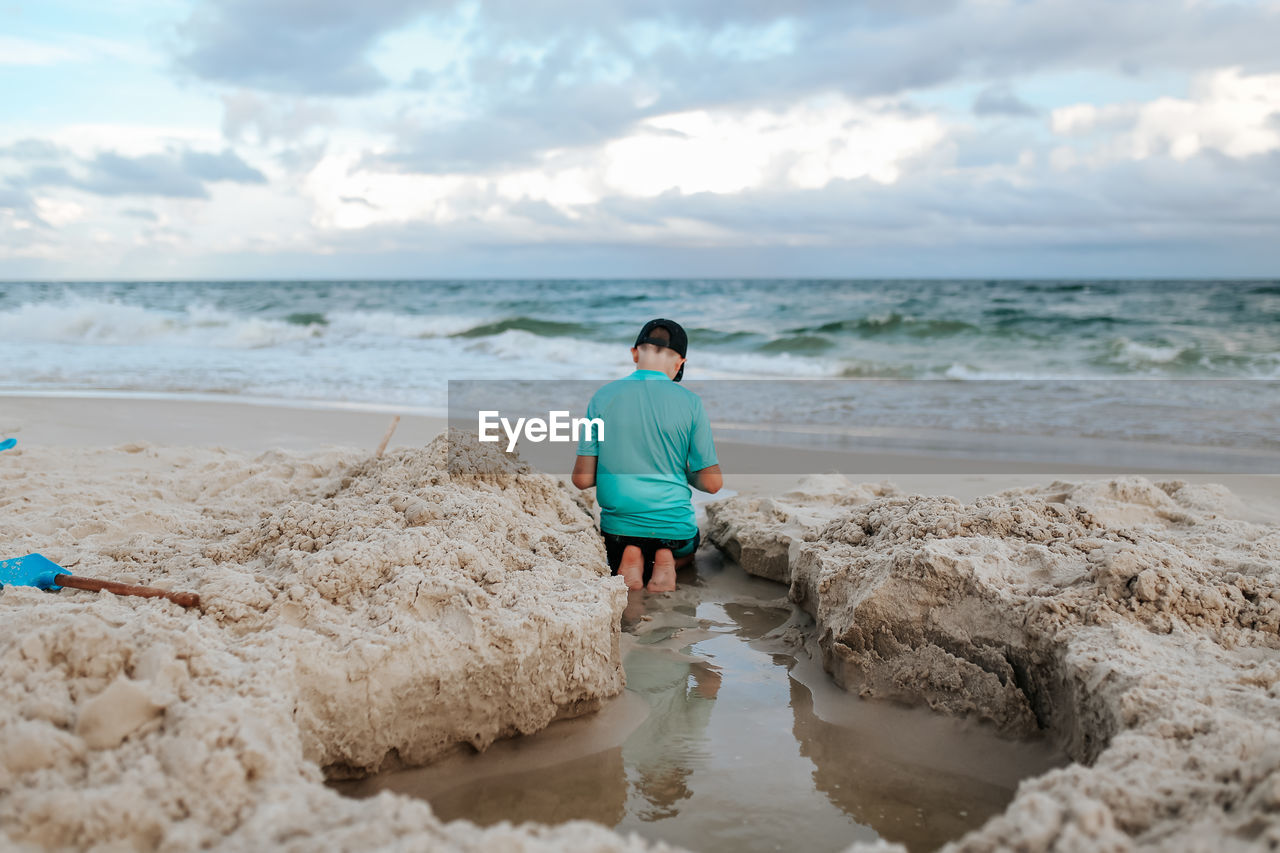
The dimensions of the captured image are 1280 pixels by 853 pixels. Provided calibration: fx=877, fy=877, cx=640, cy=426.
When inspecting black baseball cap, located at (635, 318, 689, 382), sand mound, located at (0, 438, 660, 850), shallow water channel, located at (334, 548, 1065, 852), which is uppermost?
black baseball cap, located at (635, 318, 689, 382)

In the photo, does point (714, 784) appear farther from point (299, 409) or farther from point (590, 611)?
point (299, 409)

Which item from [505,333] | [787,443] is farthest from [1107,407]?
[505,333]

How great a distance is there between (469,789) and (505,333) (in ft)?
64.9

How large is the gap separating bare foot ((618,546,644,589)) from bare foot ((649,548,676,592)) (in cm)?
6

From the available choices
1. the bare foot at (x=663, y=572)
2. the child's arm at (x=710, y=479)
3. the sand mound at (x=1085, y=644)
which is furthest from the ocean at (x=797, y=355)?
the sand mound at (x=1085, y=644)

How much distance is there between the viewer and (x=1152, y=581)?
2789 mm

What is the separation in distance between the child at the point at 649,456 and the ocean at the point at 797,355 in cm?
465

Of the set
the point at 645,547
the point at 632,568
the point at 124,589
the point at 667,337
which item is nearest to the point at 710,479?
the point at 645,547

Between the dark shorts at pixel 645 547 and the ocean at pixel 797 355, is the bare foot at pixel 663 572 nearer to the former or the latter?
the dark shorts at pixel 645 547

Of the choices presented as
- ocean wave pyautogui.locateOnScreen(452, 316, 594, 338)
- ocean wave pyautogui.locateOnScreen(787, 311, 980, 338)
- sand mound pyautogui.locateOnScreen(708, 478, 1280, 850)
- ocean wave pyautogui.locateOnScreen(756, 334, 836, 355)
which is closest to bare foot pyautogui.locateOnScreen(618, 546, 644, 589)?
sand mound pyautogui.locateOnScreen(708, 478, 1280, 850)

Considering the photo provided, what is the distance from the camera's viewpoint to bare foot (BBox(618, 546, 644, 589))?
429 cm

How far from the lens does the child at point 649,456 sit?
174 inches

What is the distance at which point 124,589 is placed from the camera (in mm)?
2746

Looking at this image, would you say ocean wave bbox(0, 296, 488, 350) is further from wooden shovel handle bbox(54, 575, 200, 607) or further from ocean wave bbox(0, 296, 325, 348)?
wooden shovel handle bbox(54, 575, 200, 607)
